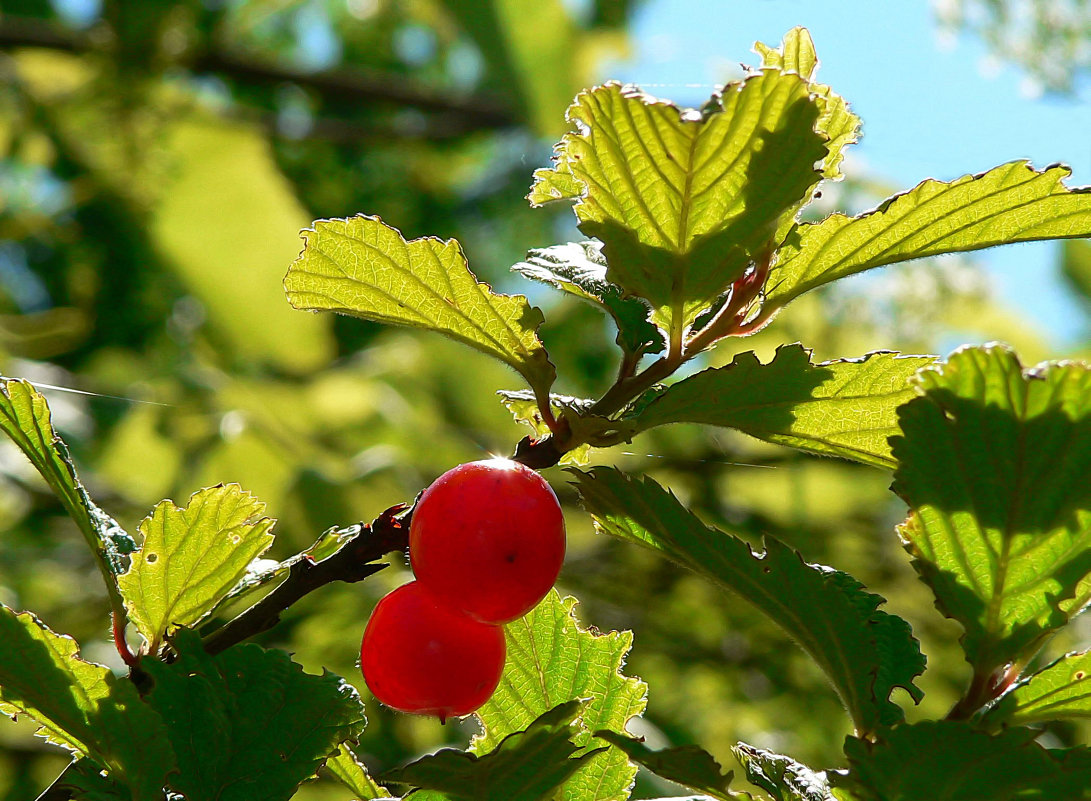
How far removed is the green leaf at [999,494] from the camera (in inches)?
14.5

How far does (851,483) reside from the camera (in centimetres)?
266

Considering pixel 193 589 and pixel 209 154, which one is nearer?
pixel 193 589

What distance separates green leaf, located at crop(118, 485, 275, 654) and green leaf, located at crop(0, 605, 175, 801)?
0.04 metres

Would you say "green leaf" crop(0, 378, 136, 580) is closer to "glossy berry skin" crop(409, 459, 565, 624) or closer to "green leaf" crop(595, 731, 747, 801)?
"glossy berry skin" crop(409, 459, 565, 624)

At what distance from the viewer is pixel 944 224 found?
451 mm

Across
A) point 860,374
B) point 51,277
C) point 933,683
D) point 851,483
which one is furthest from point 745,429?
point 51,277

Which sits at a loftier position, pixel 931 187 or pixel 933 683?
pixel 931 187

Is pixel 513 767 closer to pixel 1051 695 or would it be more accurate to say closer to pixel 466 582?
pixel 466 582

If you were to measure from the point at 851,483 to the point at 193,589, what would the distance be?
235cm

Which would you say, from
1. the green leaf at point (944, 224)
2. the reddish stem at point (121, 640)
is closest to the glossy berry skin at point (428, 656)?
the reddish stem at point (121, 640)

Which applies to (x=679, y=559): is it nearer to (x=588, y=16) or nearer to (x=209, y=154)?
(x=209, y=154)

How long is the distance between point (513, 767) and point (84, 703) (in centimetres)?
18

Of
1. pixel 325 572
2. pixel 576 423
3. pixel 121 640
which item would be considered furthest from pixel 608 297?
pixel 121 640

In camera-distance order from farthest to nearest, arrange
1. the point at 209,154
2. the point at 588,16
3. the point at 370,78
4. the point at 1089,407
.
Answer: the point at 588,16 → the point at 370,78 → the point at 209,154 → the point at 1089,407
